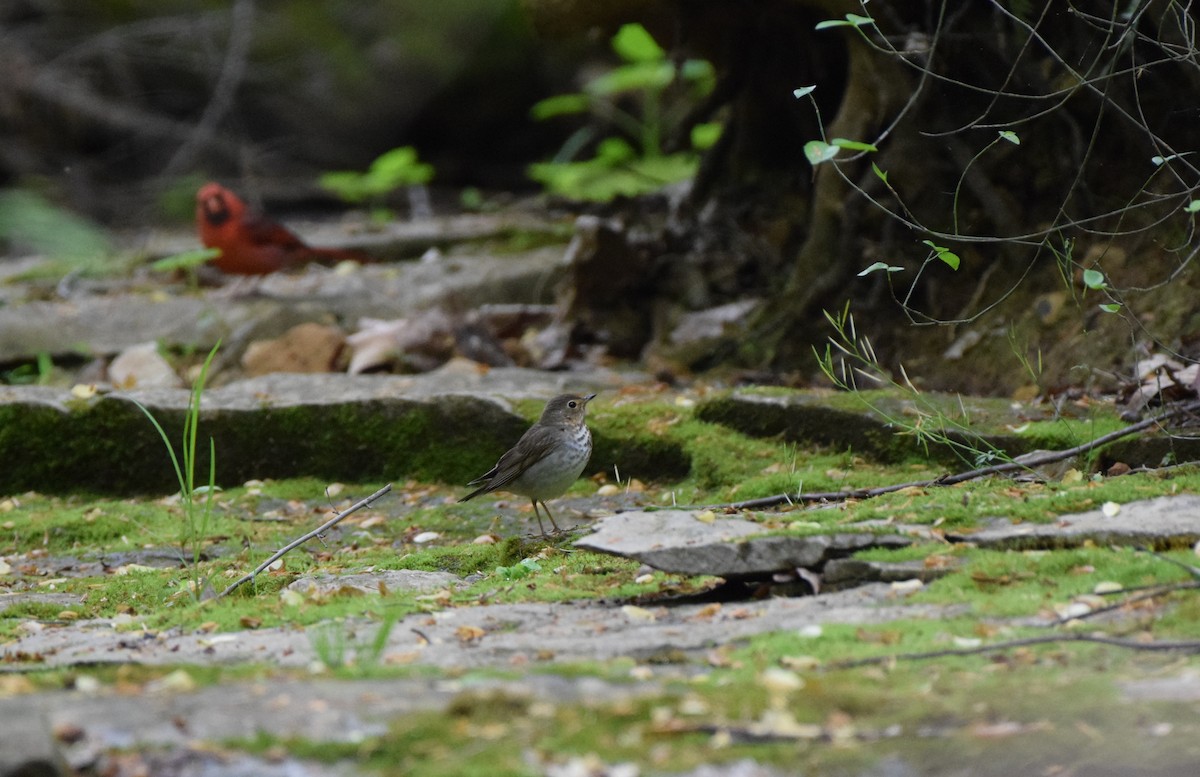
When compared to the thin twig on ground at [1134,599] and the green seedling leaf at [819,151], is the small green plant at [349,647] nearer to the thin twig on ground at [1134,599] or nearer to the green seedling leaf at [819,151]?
the thin twig on ground at [1134,599]

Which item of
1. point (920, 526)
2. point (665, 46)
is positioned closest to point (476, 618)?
point (920, 526)

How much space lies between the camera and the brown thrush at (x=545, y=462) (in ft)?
14.3

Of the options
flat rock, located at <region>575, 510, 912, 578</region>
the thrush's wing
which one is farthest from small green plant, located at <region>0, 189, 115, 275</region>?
flat rock, located at <region>575, 510, 912, 578</region>

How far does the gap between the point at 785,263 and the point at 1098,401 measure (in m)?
2.25

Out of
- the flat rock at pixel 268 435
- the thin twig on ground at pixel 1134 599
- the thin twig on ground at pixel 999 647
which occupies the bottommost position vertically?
the flat rock at pixel 268 435

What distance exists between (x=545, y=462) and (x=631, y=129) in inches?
285

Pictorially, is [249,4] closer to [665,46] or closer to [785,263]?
[665,46]

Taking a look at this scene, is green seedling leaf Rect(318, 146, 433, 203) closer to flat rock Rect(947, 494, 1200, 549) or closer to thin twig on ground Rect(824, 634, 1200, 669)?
flat rock Rect(947, 494, 1200, 549)

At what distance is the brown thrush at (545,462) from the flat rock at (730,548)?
3.70ft

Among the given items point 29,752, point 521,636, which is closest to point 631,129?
point 521,636

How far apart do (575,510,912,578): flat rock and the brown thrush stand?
1.13 metres

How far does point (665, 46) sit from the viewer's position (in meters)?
6.76

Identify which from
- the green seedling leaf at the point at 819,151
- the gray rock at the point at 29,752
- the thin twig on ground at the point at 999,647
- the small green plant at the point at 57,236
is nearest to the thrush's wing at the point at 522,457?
the green seedling leaf at the point at 819,151

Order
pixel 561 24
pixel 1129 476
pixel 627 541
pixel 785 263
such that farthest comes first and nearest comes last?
1. pixel 785 263
2. pixel 561 24
3. pixel 1129 476
4. pixel 627 541
